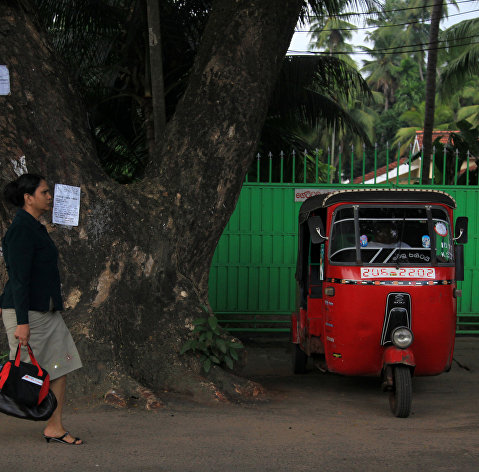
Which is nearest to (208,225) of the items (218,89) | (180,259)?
(180,259)

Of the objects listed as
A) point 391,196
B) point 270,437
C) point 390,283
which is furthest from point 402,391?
point 391,196

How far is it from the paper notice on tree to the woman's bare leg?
5.86 feet

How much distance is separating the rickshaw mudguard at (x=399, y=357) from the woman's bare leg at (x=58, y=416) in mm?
2541

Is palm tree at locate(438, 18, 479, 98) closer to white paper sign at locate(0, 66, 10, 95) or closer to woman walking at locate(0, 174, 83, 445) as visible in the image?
white paper sign at locate(0, 66, 10, 95)

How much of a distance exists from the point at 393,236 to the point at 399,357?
113 cm

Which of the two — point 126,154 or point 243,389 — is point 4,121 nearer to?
point 243,389

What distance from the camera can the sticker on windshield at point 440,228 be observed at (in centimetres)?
616

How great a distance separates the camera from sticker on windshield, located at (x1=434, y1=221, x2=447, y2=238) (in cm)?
616

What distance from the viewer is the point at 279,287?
9.24 m

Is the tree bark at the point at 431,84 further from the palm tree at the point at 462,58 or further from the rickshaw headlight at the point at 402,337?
the rickshaw headlight at the point at 402,337

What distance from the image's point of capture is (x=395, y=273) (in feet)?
19.5

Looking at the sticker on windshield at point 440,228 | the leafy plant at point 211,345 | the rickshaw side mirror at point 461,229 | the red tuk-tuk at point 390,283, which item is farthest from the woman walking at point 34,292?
the rickshaw side mirror at point 461,229

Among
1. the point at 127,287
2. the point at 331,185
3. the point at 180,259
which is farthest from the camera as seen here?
the point at 331,185

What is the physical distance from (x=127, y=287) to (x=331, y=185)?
3810 millimetres
